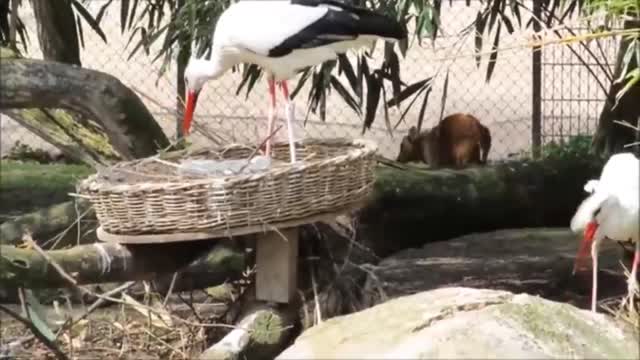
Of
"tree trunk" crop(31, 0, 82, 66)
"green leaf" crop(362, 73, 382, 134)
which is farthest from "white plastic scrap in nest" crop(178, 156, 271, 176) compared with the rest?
"tree trunk" crop(31, 0, 82, 66)

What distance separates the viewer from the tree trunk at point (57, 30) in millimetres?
5344

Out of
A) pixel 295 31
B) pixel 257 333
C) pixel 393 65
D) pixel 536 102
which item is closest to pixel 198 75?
pixel 295 31

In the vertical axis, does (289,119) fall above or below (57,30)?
below

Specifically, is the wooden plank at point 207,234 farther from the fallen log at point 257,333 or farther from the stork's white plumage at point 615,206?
the stork's white plumage at point 615,206

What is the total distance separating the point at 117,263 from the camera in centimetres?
363

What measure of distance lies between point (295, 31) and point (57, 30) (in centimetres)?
208

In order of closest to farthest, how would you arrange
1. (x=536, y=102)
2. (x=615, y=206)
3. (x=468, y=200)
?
(x=615, y=206)
(x=468, y=200)
(x=536, y=102)

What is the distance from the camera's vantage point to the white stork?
11.7 feet

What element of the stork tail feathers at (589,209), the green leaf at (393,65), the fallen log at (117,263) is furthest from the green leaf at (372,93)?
the stork tail feathers at (589,209)

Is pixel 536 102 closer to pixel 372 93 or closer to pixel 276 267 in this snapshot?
pixel 372 93

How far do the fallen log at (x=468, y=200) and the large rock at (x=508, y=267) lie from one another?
0.20 m

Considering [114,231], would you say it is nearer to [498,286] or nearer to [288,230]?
[288,230]

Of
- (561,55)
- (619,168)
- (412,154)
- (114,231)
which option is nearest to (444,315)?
(619,168)

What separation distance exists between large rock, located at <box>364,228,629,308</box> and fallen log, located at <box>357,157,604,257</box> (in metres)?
0.20
